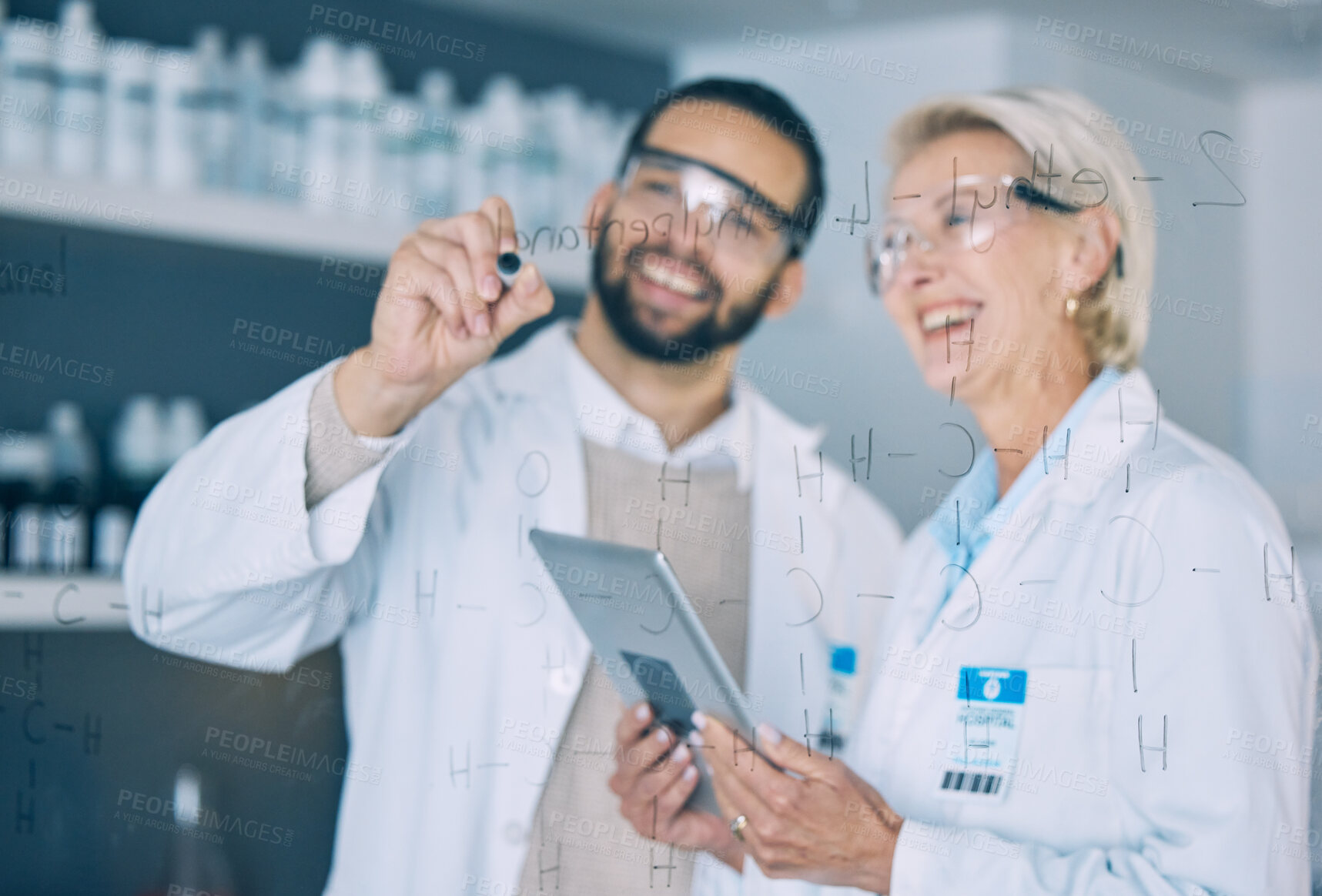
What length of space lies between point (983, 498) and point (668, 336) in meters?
0.40

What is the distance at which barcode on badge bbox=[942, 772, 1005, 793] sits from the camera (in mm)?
912

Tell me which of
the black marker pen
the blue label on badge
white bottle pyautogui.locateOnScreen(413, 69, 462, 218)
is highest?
white bottle pyautogui.locateOnScreen(413, 69, 462, 218)

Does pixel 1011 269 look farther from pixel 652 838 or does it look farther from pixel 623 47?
pixel 623 47

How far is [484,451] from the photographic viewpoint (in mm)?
1195

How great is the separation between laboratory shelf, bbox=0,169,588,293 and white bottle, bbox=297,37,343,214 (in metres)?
0.02

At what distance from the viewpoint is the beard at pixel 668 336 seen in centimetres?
126

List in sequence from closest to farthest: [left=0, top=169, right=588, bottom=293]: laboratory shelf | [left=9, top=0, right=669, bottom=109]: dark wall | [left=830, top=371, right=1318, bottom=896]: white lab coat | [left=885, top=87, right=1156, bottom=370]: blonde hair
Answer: [left=830, top=371, right=1318, bottom=896]: white lab coat → [left=885, top=87, right=1156, bottom=370]: blonde hair → [left=0, top=169, right=588, bottom=293]: laboratory shelf → [left=9, top=0, right=669, bottom=109]: dark wall

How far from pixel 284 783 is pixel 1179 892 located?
2.92 feet

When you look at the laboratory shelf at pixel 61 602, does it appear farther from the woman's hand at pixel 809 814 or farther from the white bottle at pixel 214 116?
the woman's hand at pixel 809 814

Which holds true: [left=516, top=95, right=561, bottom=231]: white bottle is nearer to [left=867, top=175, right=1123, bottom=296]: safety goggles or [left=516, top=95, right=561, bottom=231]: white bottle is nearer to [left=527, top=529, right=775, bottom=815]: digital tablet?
[left=867, top=175, right=1123, bottom=296]: safety goggles

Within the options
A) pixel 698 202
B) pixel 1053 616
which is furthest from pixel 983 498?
pixel 698 202

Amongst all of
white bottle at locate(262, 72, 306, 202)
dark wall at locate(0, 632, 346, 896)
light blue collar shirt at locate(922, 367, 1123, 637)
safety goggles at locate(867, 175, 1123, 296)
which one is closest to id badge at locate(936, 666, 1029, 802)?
light blue collar shirt at locate(922, 367, 1123, 637)

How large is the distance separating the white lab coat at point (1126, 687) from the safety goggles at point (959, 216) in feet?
0.59

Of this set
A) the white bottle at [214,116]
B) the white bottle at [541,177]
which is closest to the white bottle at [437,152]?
the white bottle at [541,177]
